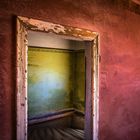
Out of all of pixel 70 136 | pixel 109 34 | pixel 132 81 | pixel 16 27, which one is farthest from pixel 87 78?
pixel 70 136

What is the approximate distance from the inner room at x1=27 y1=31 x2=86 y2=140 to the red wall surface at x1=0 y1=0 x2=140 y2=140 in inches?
38.9

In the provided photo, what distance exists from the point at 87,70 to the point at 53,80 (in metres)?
1.71

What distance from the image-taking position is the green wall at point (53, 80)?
3748mm

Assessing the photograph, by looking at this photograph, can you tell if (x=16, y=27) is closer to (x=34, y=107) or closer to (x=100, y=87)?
(x=100, y=87)

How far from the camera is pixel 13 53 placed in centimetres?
170

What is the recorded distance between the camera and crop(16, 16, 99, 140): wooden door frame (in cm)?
172

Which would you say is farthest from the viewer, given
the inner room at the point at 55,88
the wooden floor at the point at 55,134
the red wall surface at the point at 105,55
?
the inner room at the point at 55,88

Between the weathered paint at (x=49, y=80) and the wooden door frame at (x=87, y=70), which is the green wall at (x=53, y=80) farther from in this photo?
the wooden door frame at (x=87, y=70)

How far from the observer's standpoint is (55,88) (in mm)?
4035

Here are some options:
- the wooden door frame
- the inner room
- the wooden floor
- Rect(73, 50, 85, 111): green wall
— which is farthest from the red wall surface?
Rect(73, 50, 85, 111): green wall

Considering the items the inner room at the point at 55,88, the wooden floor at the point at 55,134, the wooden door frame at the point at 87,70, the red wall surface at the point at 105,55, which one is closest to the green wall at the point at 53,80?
the inner room at the point at 55,88

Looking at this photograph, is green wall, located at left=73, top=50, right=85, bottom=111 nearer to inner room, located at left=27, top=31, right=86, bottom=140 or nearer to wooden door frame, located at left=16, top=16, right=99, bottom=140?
inner room, located at left=27, top=31, right=86, bottom=140

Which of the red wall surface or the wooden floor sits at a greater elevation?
the red wall surface

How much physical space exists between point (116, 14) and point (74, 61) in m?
1.86
